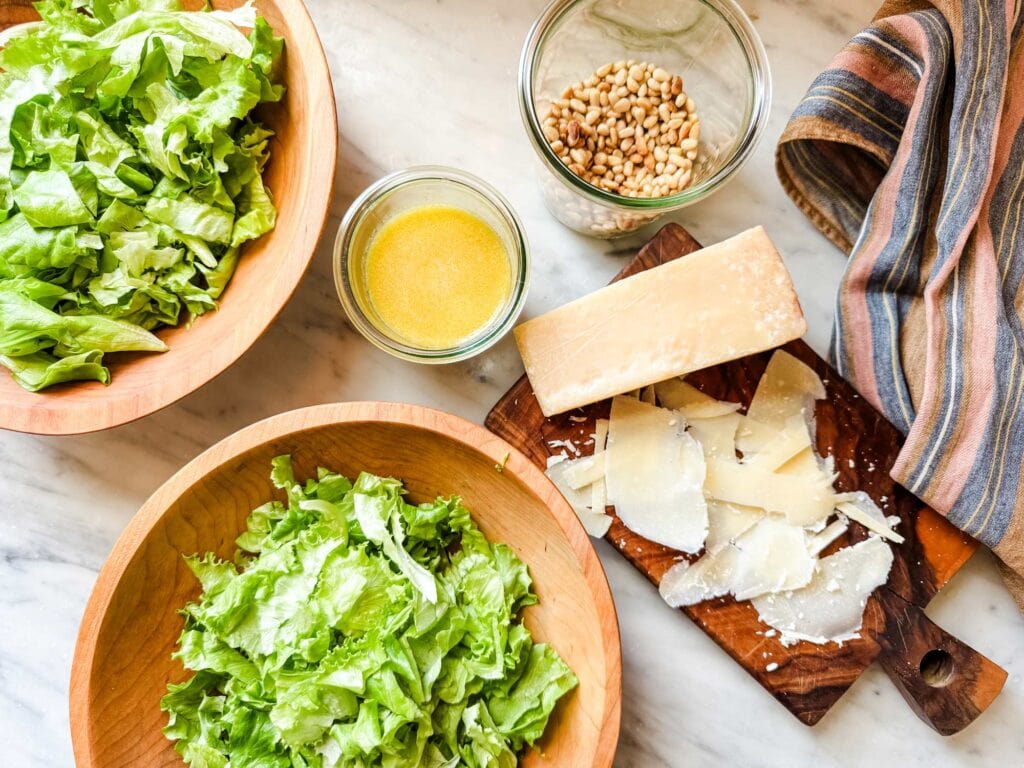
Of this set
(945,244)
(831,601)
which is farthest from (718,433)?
(945,244)

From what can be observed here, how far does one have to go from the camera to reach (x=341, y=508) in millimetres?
1217

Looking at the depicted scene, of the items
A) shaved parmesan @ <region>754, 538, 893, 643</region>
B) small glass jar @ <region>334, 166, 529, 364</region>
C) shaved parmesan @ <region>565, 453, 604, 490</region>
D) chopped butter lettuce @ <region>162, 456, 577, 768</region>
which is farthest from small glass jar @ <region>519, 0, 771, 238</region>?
shaved parmesan @ <region>754, 538, 893, 643</region>

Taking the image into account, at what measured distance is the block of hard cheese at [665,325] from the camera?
1229mm

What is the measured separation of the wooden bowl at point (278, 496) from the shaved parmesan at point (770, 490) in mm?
287

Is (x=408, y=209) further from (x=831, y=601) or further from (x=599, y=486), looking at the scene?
(x=831, y=601)

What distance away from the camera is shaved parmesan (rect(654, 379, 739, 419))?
4.33 feet

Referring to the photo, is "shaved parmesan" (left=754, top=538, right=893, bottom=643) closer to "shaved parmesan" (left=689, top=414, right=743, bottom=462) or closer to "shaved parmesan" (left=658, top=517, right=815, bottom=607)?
"shaved parmesan" (left=658, top=517, right=815, bottom=607)

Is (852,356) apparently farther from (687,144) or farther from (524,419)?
(524,419)

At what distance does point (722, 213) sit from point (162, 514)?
98cm

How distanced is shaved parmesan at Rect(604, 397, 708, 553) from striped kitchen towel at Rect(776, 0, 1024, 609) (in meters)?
0.31

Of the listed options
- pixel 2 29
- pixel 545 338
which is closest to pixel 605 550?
pixel 545 338

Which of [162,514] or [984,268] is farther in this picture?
[984,268]

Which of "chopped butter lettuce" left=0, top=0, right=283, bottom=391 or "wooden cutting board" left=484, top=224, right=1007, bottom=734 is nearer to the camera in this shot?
"chopped butter lettuce" left=0, top=0, right=283, bottom=391

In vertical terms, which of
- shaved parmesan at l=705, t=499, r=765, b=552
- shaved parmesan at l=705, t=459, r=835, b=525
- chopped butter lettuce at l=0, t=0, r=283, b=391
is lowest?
shaved parmesan at l=705, t=499, r=765, b=552
